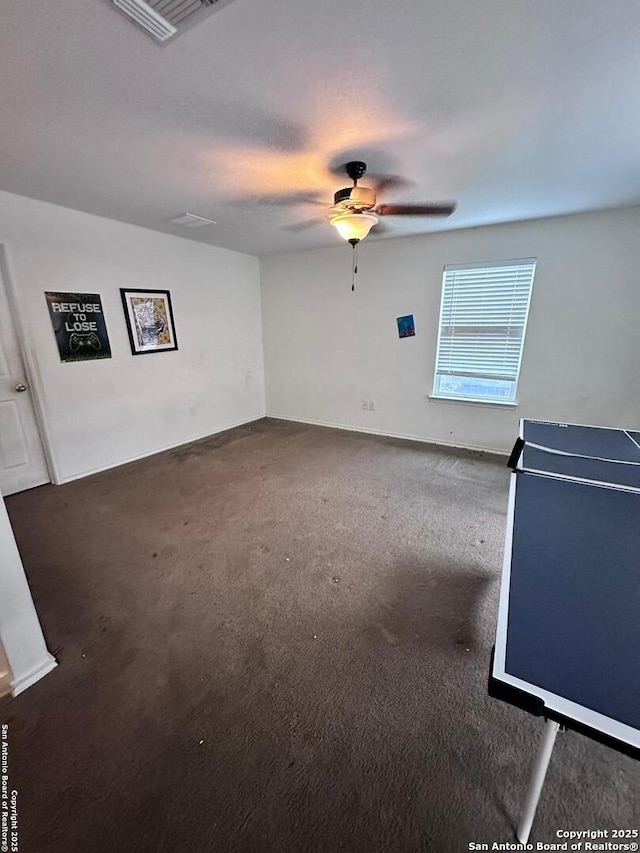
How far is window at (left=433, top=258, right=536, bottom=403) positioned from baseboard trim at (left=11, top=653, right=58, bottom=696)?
401cm

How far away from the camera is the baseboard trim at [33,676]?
1472 millimetres

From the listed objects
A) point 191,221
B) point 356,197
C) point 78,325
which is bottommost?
point 78,325

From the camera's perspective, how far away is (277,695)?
1.47 meters

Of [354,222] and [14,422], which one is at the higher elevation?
[354,222]

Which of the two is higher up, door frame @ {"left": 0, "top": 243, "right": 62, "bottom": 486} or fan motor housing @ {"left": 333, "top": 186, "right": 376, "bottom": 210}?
fan motor housing @ {"left": 333, "top": 186, "right": 376, "bottom": 210}

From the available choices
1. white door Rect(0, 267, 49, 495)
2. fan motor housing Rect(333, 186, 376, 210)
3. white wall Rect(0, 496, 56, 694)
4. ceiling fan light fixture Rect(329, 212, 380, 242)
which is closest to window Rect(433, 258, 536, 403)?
ceiling fan light fixture Rect(329, 212, 380, 242)

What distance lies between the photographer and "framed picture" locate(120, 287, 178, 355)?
3686 millimetres

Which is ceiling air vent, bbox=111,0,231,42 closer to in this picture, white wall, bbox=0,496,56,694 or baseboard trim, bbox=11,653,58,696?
white wall, bbox=0,496,56,694

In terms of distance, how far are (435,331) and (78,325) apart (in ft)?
12.1

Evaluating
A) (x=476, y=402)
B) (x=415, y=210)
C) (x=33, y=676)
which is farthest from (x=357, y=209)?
(x=33, y=676)

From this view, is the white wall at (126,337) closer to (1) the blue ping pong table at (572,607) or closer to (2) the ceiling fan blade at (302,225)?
(2) the ceiling fan blade at (302,225)

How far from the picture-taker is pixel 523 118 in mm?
1699

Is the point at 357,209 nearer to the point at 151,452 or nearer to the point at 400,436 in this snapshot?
the point at 400,436

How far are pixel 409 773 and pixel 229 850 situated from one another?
1.97 feet
